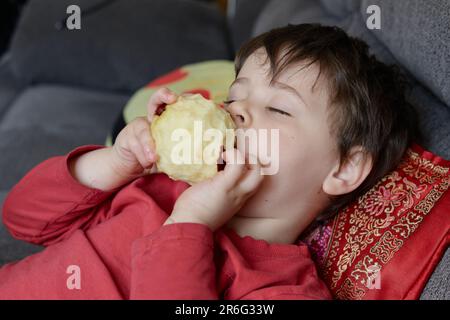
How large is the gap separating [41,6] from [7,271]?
1643 millimetres

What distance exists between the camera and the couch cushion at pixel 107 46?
2.26 m

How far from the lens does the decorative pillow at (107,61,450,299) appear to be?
996 millimetres

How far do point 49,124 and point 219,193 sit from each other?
1220 millimetres

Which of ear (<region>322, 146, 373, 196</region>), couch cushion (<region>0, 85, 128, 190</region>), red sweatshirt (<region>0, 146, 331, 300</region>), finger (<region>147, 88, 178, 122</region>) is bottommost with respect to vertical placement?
couch cushion (<region>0, 85, 128, 190</region>)

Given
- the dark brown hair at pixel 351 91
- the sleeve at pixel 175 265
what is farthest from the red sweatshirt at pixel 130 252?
the dark brown hair at pixel 351 91

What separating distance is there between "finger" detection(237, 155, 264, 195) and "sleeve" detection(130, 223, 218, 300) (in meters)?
0.10

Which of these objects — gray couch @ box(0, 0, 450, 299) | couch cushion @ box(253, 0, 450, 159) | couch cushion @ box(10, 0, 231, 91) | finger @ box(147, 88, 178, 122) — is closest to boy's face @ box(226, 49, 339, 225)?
finger @ box(147, 88, 178, 122)

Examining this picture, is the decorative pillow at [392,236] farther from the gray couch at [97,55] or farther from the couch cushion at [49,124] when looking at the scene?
the couch cushion at [49,124]

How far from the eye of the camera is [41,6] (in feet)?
7.84

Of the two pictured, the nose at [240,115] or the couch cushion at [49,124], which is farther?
the couch cushion at [49,124]

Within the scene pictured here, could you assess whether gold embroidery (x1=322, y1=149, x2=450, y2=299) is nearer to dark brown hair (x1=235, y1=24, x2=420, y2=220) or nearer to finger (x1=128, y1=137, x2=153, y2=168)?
dark brown hair (x1=235, y1=24, x2=420, y2=220)

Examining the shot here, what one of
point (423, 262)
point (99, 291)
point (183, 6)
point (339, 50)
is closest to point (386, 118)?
point (339, 50)

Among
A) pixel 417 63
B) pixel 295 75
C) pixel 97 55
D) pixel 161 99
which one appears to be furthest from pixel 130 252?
pixel 97 55

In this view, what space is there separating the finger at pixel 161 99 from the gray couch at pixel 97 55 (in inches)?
30.5
